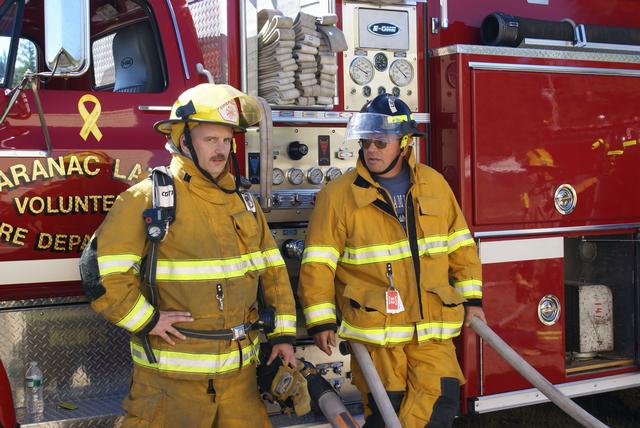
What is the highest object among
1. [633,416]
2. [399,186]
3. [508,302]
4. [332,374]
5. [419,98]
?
[419,98]

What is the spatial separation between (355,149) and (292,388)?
4.62 ft

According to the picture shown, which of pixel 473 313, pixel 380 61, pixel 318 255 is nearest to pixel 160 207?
pixel 318 255

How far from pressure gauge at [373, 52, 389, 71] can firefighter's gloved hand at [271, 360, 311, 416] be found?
5.60ft

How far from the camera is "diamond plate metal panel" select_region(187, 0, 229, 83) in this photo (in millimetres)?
3977

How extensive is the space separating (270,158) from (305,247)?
471mm

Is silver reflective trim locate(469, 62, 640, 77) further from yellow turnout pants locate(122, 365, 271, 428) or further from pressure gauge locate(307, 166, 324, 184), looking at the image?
yellow turnout pants locate(122, 365, 271, 428)

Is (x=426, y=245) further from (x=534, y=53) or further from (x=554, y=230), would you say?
(x=534, y=53)

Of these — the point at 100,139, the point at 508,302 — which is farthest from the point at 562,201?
the point at 100,139

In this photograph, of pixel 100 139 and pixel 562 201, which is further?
pixel 562 201

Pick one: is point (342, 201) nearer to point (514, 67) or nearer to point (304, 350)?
point (304, 350)

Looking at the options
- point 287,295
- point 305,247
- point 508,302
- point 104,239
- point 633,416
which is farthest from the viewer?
point 633,416

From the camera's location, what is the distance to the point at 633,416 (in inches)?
212

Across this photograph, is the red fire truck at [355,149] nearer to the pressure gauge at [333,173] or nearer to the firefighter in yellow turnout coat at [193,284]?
the pressure gauge at [333,173]

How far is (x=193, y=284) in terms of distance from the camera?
3.06 metres
